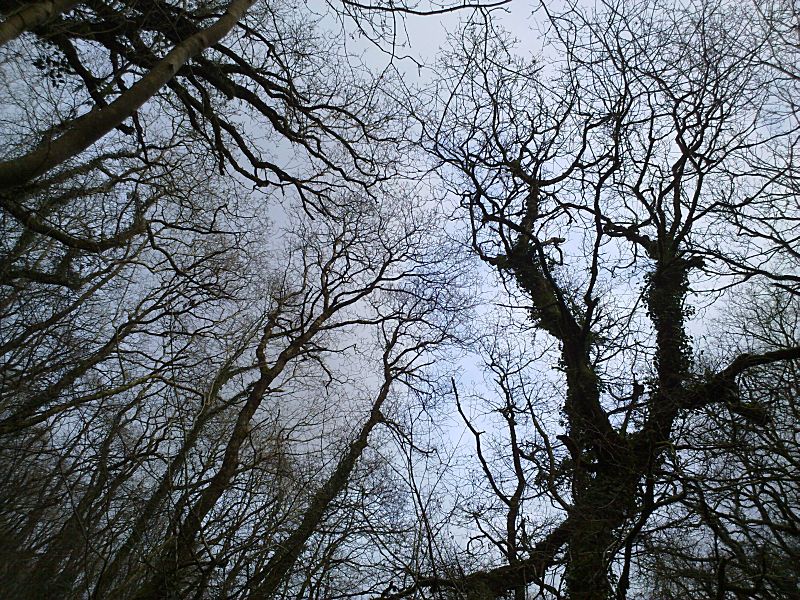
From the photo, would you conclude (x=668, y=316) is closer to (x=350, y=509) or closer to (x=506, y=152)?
(x=506, y=152)

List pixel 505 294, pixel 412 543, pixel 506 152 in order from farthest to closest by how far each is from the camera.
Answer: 1. pixel 505 294
2. pixel 506 152
3. pixel 412 543

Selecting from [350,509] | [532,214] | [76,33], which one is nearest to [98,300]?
[76,33]

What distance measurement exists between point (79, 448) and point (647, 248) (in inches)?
302

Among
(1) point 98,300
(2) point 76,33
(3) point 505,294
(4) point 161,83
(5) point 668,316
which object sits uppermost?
(3) point 505,294

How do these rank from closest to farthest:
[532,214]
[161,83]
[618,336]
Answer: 1. [161,83]
2. [618,336]
3. [532,214]

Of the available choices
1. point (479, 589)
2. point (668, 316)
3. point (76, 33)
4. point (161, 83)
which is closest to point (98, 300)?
point (76, 33)

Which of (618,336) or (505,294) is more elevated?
(505,294)

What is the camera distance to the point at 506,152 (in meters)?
7.03

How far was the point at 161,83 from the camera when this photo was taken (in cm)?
300

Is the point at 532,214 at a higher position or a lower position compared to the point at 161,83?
higher

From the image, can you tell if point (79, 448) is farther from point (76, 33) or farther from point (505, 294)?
point (505, 294)

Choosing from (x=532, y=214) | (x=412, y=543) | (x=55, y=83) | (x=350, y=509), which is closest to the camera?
(x=412, y=543)

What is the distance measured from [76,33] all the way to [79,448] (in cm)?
376

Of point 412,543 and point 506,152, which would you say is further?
point 506,152
